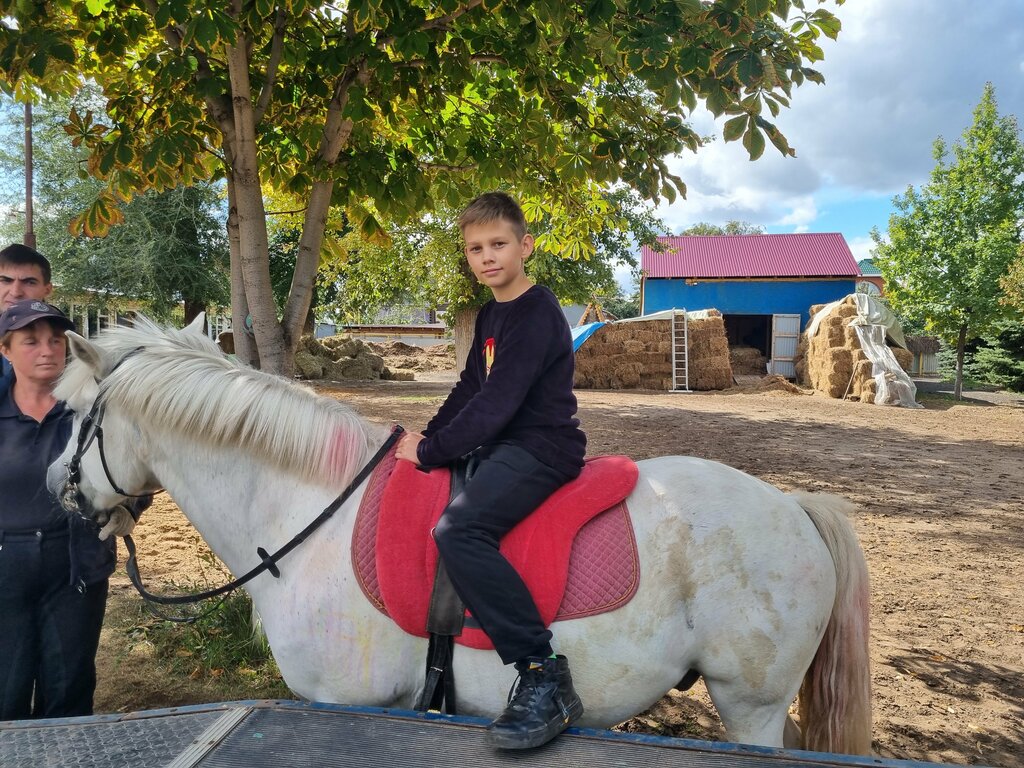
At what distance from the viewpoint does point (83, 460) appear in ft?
6.95

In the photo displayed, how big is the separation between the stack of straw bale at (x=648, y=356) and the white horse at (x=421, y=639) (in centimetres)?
1819

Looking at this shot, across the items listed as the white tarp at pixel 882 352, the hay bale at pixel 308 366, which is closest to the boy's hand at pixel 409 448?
the white tarp at pixel 882 352

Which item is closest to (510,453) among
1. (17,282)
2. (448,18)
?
(17,282)

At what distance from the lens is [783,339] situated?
24438 mm

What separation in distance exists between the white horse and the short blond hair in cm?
83

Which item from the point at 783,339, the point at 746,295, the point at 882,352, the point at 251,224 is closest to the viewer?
the point at 251,224

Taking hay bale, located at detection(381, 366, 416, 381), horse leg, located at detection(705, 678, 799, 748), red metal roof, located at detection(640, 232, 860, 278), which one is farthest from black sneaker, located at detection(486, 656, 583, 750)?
red metal roof, located at detection(640, 232, 860, 278)

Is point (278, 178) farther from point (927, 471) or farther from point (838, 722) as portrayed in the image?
point (927, 471)

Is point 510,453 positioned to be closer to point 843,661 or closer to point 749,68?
point 843,661

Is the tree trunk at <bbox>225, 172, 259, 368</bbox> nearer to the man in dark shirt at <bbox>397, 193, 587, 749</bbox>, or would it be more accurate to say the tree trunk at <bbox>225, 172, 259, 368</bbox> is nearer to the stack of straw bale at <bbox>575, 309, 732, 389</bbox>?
the man in dark shirt at <bbox>397, 193, 587, 749</bbox>

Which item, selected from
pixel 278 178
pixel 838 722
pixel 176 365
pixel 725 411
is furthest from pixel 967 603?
pixel 725 411

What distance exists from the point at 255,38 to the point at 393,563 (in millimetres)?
3994

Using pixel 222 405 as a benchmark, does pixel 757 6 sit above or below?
above

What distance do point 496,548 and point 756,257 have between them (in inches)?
1192
